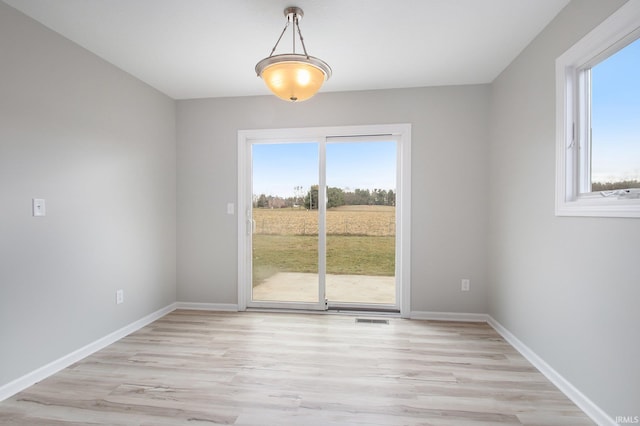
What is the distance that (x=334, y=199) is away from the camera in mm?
3676

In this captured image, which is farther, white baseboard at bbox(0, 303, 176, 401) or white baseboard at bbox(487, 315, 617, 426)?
white baseboard at bbox(0, 303, 176, 401)

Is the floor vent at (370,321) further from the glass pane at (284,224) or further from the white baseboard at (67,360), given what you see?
the white baseboard at (67,360)

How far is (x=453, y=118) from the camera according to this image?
336 centimetres

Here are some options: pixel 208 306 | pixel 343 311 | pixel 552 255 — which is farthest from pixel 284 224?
pixel 552 255

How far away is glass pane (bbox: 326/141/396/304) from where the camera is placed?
3.61 meters

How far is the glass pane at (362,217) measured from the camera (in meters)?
3.61

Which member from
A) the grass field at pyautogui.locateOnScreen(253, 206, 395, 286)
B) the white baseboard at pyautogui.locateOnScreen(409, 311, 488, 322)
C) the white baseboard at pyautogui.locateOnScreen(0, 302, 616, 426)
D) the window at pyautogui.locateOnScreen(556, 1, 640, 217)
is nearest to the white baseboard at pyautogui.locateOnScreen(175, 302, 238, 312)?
the white baseboard at pyautogui.locateOnScreen(0, 302, 616, 426)

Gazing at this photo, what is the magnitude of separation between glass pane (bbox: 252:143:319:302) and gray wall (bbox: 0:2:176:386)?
1.15 metres

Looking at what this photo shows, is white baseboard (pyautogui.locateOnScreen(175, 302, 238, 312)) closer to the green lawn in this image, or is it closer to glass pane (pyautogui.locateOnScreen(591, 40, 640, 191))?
the green lawn

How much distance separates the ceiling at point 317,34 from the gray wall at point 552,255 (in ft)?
1.00

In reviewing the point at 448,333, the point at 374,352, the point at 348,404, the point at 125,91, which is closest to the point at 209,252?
the point at 125,91

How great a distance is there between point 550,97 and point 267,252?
10.2ft

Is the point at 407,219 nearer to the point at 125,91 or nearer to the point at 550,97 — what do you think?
the point at 550,97

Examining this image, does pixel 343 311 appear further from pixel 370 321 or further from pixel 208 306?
pixel 208 306
